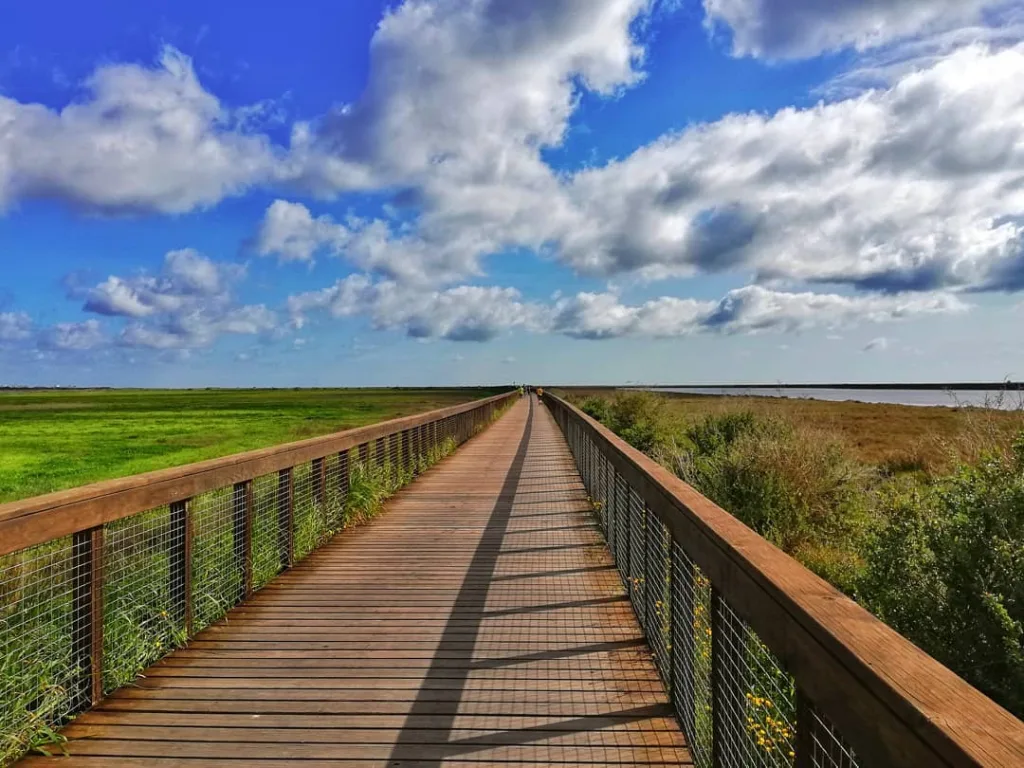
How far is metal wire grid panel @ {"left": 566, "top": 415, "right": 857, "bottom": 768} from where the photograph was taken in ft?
7.48

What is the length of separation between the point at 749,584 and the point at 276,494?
15.9ft

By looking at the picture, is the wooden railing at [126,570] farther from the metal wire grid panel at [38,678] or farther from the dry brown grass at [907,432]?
the dry brown grass at [907,432]

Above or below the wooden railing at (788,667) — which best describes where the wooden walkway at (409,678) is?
below

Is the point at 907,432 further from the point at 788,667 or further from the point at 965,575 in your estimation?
the point at 788,667

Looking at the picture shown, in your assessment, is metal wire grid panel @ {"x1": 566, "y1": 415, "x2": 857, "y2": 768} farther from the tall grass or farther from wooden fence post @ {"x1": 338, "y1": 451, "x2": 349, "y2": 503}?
wooden fence post @ {"x1": 338, "y1": 451, "x2": 349, "y2": 503}

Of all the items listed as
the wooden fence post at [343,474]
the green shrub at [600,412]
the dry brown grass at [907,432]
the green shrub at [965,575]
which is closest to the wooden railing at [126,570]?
the wooden fence post at [343,474]

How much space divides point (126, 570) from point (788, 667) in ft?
14.3

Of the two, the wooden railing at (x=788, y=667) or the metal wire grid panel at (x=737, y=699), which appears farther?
the metal wire grid panel at (x=737, y=699)

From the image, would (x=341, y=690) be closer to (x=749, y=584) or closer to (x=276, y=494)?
(x=749, y=584)

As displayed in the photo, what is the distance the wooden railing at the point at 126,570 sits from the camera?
3080 mm

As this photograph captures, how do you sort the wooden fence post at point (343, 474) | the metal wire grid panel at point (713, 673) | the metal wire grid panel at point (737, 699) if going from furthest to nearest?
the wooden fence post at point (343, 474) < the metal wire grid panel at point (737, 699) < the metal wire grid panel at point (713, 673)

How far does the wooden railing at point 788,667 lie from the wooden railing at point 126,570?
2.56 meters

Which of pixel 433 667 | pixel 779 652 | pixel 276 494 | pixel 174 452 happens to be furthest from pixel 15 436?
pixel 779 652

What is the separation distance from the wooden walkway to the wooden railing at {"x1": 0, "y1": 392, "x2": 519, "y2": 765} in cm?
14
